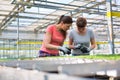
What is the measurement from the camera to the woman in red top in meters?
2.70

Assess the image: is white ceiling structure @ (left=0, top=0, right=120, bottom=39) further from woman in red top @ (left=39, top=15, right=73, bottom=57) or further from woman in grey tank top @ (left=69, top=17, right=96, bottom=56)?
woman in red top @ (left=39, top=15, right=73, bottom=57)

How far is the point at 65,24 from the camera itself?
9.00 ft

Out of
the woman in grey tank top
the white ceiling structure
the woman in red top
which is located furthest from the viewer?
the white ceiling structure

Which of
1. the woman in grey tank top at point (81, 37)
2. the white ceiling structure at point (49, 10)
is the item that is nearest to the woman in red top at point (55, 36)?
the woman in grey tank top at point (81, 37)

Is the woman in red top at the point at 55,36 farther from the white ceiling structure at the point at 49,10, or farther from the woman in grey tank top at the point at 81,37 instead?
the white ceiling structure at the point at 49,10

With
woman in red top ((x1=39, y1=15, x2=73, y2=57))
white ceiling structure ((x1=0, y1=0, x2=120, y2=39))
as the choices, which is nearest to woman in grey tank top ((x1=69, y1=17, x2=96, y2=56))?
woman in red top ((x1=39, y1=15, x2=73, y2=57))

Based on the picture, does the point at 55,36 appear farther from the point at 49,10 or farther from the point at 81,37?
the point at 49,10

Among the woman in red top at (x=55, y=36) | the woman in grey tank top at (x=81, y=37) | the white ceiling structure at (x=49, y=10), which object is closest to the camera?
the woman in red top at (x=55, y=36)

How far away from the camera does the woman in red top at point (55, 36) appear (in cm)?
270

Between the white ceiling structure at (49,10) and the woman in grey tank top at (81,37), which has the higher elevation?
the white ceiling structure at (49,10)

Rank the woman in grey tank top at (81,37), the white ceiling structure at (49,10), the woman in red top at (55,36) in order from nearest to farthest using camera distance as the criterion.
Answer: the woman in red top at (55,36) → the woman in grey tank top at (81,37) → the white ceiling structure at (49,10)

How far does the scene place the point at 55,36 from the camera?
2.77 metres

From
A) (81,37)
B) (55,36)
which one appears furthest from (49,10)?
(55,36)

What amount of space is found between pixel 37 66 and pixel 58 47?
1.80 m
